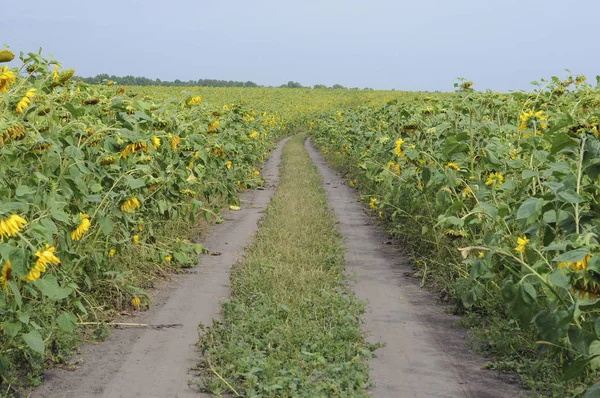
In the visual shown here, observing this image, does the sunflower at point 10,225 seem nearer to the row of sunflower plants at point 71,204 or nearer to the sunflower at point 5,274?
the row of sunflower plants at point 71,204

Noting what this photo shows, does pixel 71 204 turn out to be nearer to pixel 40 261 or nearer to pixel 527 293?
pixel 40 261

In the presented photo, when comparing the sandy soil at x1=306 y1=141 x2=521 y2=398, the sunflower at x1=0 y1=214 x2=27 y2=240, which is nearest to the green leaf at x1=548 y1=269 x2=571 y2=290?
the sandy soil at x1=306 y1=141 x2=521 y2=398

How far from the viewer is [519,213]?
347cm

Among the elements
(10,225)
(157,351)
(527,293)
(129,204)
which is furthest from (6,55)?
(527,293)

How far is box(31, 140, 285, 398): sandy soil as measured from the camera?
4.00 m

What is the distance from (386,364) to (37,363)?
202 centimetres

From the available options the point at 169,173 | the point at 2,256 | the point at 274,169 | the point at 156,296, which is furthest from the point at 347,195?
the point at 2,256

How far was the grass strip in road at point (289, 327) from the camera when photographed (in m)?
4.01

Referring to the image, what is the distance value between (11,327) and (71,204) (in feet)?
4.08

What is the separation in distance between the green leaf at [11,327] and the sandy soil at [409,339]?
189cm

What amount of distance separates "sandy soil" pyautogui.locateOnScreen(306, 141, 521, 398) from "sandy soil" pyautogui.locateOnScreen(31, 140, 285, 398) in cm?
112

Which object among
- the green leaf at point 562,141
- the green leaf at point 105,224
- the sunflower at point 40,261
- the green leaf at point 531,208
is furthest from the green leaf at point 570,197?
the green leaf at point 105,224

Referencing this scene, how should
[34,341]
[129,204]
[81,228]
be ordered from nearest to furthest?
[34,341] → [81,228] → [129,204]

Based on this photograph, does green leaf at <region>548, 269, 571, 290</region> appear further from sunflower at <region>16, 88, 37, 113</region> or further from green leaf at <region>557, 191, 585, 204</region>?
sunflower at <region>16, 88, 37, 113</region>
